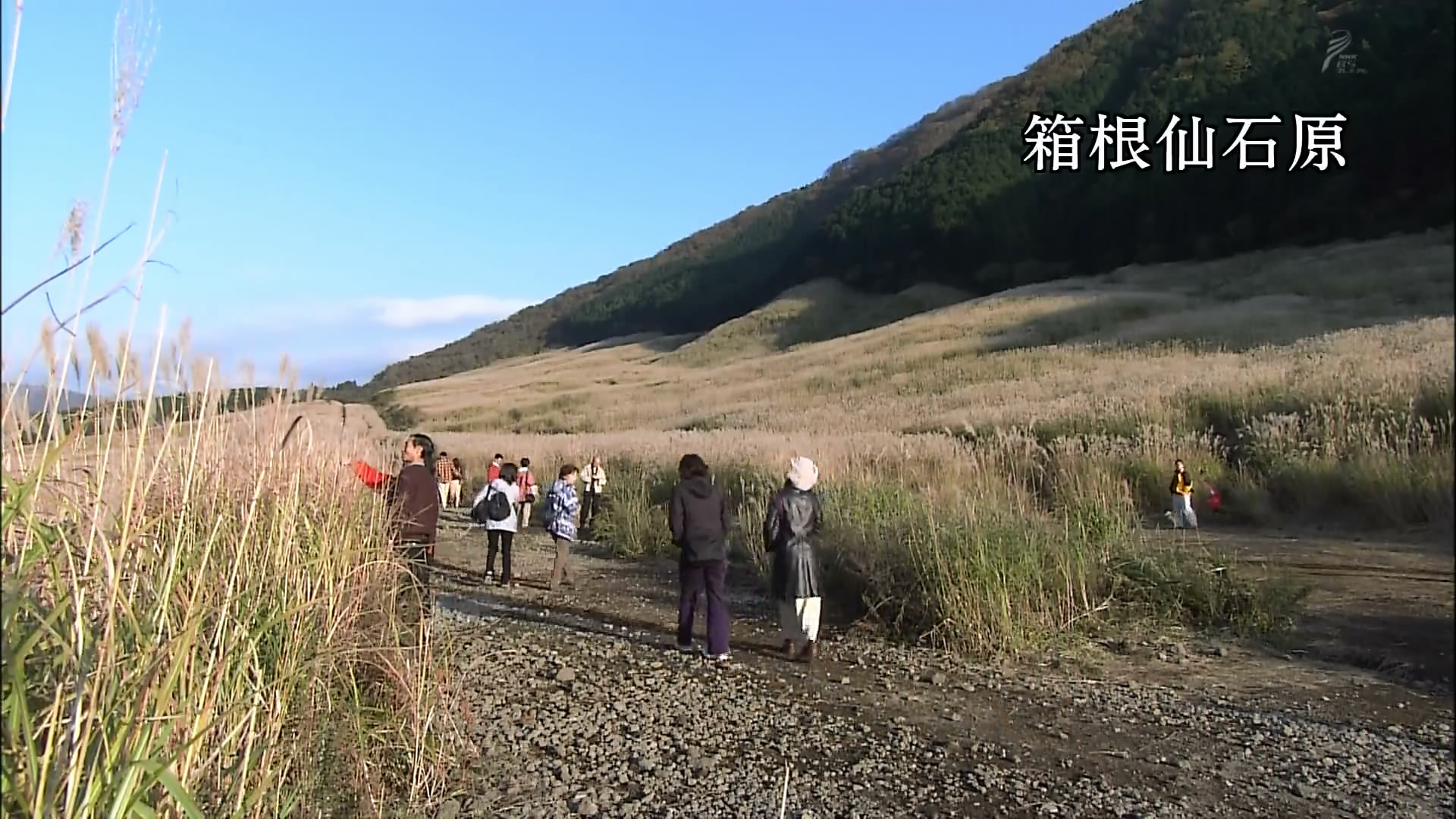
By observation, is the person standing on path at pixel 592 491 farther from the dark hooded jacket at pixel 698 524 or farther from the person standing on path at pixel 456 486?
the dark hooded jacket at pixel 698 524

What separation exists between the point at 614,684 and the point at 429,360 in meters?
114

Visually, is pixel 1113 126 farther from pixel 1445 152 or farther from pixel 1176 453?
pixel 1176 453

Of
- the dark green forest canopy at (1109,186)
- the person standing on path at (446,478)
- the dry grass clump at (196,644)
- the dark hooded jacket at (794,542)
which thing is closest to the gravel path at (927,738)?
the dark hooded jacket at (794,542)

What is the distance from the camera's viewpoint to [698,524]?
7.96 metres

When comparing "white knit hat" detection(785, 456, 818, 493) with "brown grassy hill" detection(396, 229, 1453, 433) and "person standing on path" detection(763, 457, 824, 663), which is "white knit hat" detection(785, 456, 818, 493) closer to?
"person standing on path" detection(763, 457, 824, 663)

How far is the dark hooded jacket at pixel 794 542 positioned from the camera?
293 inches

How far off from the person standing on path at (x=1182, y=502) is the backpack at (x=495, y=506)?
23.5 ft

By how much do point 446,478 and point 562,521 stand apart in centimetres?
1052

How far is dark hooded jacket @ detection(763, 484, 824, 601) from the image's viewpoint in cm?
743

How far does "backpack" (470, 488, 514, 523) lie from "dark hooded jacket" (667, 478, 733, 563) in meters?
3.65

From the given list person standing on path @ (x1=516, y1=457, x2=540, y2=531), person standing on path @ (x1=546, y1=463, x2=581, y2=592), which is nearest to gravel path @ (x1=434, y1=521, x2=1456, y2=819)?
person standing on path @ (x1=546, y1=463, x2=581, y2=592)

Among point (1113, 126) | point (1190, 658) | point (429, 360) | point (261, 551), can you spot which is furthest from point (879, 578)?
point (429, 360)

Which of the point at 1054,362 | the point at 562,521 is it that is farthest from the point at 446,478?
the point at 1054,362

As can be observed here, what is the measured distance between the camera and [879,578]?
8.26 meters
